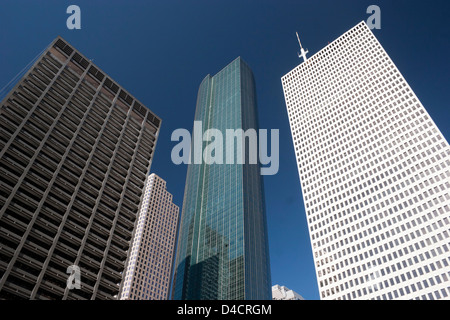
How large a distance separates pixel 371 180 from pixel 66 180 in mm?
99700

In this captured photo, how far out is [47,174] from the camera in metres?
91.0

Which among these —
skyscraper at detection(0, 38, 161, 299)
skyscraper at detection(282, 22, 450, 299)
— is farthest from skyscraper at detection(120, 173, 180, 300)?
skyscraper at detection(282, 22, 450, 299)

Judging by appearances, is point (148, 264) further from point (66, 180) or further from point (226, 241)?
point (66, 180)

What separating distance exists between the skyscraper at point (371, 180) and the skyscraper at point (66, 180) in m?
67.2

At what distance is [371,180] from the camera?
12512 cm

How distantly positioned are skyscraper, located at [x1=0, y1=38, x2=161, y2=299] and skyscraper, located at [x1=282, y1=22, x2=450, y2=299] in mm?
67201

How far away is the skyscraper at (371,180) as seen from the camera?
338 ft

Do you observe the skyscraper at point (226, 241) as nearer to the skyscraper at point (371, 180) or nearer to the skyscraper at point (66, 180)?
the skyscraper at point (371, 180)

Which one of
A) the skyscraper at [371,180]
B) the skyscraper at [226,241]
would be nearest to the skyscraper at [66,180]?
the skyscraper at [226,241]

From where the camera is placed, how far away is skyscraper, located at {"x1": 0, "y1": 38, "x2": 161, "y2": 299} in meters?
78.2

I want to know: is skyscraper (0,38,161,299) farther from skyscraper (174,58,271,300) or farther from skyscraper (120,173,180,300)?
skyscraper (120,173,180,300)

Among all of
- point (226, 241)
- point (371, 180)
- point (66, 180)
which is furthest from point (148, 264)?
point (371, 180)
